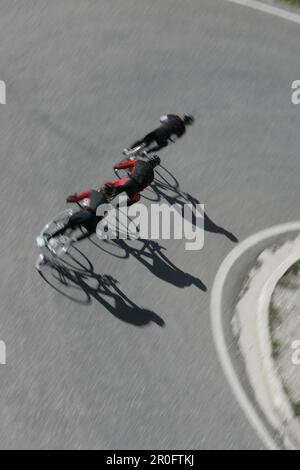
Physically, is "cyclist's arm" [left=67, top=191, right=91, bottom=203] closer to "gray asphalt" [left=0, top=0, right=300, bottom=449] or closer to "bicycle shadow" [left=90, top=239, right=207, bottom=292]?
"gray asphalt" [left=0, top=0, right=300, bottom=449]

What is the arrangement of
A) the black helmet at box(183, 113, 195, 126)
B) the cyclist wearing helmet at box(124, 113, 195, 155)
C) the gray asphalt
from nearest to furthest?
the gray asphalt, the cyclist wearing helmet at box(124, 113, 195, 155), the black helmet at box(183, 113, 195, 126)

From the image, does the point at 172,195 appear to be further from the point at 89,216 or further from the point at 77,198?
the point at 89,216

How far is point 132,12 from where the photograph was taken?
47.9 feet

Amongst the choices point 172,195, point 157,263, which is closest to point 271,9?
point 172,195

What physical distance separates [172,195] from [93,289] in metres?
2.54

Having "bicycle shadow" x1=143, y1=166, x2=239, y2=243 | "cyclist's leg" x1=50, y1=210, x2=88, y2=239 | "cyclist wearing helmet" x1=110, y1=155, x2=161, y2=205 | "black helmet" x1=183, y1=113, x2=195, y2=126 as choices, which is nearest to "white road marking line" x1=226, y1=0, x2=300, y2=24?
"black helmet" x1=183, y1=113, x2=195, y2=126

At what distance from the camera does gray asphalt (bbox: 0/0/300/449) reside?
920 cm

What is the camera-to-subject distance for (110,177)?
11.8 m

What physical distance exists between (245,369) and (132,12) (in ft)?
Result: 27.9

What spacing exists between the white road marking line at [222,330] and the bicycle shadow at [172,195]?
0.44m

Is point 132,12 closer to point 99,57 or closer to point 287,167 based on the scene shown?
point 99,57

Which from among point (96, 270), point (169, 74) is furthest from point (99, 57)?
point (96, 270)

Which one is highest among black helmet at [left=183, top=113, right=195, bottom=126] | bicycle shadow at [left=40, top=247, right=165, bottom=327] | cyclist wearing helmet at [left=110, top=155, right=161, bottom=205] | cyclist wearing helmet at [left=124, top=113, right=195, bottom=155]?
black helmet at [left=183, top=113, right=195, bottom=126]

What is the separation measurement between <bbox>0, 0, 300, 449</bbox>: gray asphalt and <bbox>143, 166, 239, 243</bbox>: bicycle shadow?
79 millimetres
